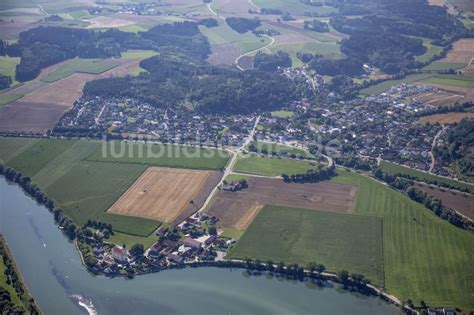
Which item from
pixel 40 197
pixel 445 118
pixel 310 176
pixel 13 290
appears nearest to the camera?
pixel 13 290

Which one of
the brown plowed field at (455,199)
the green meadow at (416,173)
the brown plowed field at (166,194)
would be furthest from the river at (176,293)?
the green meadow at (416,173)

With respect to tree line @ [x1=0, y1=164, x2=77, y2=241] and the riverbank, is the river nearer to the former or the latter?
the riverbank

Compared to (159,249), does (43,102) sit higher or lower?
higher

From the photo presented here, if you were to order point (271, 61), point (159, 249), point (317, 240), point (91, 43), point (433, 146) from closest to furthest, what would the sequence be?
point (159, 249)
point (317, 240)
point (433, 146)
point (271, 61)
point (91, 43)

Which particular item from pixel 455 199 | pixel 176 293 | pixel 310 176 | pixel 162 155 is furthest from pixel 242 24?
pixel 176 293

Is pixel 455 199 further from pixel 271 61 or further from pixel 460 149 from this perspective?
pixel 271 61

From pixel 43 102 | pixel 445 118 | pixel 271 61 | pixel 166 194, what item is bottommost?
pixel 166 194

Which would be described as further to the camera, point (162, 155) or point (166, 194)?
point (162, 155)

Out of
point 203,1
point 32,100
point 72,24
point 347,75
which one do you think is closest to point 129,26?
point 72,24
